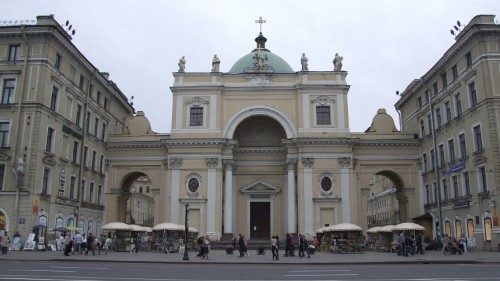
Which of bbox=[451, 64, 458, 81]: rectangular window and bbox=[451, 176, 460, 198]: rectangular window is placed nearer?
bbox=[451, 64, 458, 81]: rectangular window

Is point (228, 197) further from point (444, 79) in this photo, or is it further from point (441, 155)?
point (444, 79)

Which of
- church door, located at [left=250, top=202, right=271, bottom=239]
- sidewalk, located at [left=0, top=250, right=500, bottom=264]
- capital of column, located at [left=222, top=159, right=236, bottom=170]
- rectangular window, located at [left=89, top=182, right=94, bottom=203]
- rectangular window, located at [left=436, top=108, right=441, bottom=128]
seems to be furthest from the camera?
church door, located at [left=250, top=202, right=271, bottom=239]

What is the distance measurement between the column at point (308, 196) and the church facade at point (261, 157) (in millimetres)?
97

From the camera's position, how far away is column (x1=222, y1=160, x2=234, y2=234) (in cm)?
4750

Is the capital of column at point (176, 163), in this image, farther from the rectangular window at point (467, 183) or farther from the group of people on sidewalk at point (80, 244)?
the rectangular window at point (467, 183)

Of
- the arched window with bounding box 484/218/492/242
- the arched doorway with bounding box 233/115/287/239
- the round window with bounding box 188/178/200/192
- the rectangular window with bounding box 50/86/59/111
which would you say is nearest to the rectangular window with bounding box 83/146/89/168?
the rectangular window with bounding box 50/86/59/111

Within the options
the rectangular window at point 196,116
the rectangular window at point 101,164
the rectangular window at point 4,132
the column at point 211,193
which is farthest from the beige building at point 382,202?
the rectangular window at point 4,132

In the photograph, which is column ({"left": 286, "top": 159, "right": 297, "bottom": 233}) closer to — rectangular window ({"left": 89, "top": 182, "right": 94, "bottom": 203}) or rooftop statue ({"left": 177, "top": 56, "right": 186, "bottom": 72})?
rooftop statue ({"left": 177, "top": 56, "right": 186, "bottom": 72})

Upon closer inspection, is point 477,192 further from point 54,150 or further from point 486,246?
point 54,150

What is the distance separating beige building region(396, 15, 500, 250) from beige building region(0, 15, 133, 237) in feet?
107

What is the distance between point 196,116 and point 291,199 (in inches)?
503

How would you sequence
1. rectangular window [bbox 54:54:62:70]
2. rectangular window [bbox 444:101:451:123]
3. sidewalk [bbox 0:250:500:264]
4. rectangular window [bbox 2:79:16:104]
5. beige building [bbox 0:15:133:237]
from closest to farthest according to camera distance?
sidewalk [bbox 0:250:500:264] → beige building [bbox 0:15:133:237] → rectangular window [bbox 2:79:16:104] → rectangular window [bbox 54:54:62:70] → rectangular window [bbox 444:101:451:123]

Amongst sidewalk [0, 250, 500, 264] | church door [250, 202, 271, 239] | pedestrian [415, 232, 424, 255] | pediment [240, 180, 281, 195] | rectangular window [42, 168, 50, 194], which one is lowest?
sidewalk [0, 250, 500, 264]

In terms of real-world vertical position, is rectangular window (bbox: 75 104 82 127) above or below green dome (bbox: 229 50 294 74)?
below
